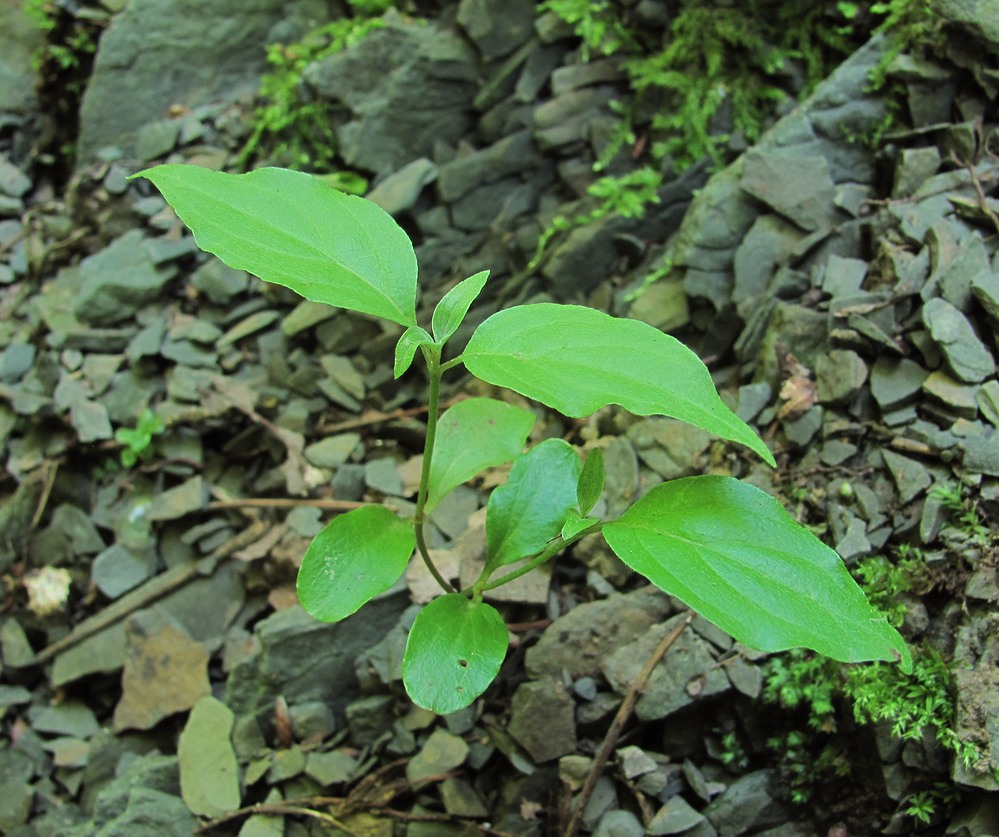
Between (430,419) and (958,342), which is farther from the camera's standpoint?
(958,342)

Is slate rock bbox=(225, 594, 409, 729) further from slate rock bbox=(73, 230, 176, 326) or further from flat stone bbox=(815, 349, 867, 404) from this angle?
slate rock bbox=(73, 230, 176, 326)

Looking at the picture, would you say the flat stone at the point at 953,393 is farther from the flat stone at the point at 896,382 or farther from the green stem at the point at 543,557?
the green stem at the point at 543,557

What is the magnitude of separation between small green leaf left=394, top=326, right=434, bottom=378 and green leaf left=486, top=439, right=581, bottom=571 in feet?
1.23

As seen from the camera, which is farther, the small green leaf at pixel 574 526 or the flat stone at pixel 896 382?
the flat stone at pixel 896 382

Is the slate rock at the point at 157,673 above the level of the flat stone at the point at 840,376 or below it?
below

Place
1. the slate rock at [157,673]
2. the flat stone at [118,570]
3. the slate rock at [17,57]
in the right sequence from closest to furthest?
the slate rock at [157,673] → the flat stone at [118,570] → the slate rock at [17,57]

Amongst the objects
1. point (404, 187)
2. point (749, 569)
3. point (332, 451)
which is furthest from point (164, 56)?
point (749, 569)

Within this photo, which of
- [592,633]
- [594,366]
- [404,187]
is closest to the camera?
[594,366]

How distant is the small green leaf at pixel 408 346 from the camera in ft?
3.38

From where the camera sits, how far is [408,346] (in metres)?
1.05

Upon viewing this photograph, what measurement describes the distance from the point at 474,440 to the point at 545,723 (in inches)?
23.3

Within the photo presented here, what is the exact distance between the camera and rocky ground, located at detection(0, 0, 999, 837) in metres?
1.57

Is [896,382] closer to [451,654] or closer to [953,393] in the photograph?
[953,393]

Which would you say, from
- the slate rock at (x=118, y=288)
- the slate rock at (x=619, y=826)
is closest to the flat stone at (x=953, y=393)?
the slate rock at (x=619, y=826)
